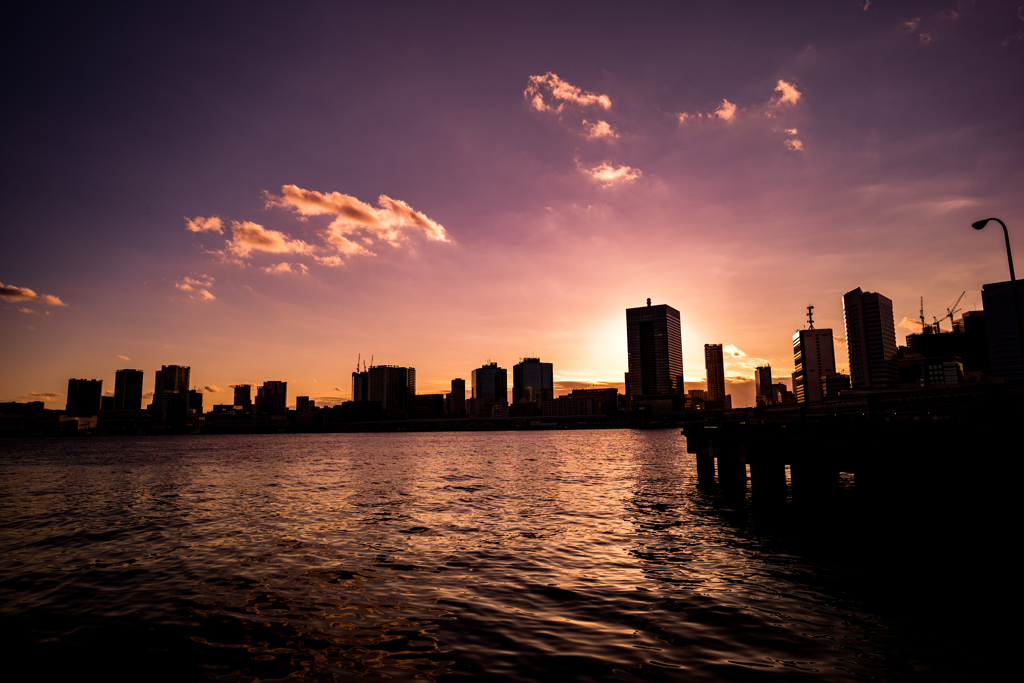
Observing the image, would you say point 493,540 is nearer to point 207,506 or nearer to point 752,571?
point 752,571

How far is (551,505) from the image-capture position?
34219mm

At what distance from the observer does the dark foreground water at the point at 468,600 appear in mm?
11172

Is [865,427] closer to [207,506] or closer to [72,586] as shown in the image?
[72,586]

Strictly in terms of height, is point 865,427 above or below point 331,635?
above

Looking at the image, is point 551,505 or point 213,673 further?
point 551,505

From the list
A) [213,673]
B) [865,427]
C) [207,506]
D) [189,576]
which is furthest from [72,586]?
[865,427]

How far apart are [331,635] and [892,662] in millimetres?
12328

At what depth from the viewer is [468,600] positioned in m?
15.4

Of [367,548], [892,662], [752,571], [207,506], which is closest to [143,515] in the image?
[207,506]

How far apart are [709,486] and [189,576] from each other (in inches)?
1512

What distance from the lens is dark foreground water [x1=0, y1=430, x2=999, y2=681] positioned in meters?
11.2

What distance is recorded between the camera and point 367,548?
22.2 m

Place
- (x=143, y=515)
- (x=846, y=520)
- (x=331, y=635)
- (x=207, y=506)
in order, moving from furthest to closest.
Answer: (x=207, y=506) < (x=143, y=515) < (x=846, y=520) < (x=331, y=635)

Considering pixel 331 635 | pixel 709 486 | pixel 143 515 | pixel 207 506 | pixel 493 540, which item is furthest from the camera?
pixel 709 486
